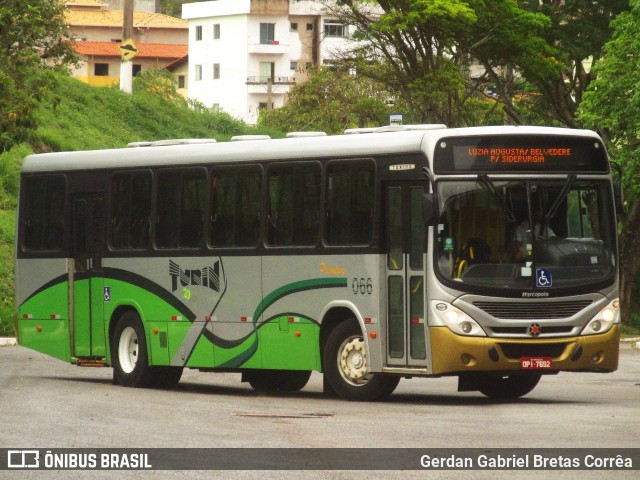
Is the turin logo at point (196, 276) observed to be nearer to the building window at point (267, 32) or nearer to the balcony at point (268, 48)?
the balcony at point (268, 48)

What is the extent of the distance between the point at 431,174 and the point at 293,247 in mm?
2443

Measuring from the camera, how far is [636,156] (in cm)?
3800

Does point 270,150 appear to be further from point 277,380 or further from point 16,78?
point 16,78

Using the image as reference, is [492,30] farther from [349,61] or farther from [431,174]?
[431,174]

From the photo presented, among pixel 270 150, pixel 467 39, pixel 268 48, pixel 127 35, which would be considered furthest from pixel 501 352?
pixel 268 48

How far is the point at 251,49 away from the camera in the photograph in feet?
391

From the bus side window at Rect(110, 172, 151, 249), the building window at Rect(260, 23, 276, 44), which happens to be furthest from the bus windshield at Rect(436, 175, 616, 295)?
the building window at Rect(260, 23, 276, 44)

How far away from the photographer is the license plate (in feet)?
58.2

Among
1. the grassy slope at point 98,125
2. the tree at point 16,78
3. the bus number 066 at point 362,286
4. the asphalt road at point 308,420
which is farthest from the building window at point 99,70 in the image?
the bus number 066 at point 362,286

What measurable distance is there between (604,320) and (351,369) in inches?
112

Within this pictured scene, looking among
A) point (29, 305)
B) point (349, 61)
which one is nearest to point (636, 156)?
point (349, 61)

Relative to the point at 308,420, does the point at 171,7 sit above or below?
above

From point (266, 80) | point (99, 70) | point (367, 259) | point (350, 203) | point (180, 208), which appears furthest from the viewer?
point (99, 70)

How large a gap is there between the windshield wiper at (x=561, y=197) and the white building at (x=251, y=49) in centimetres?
9872
